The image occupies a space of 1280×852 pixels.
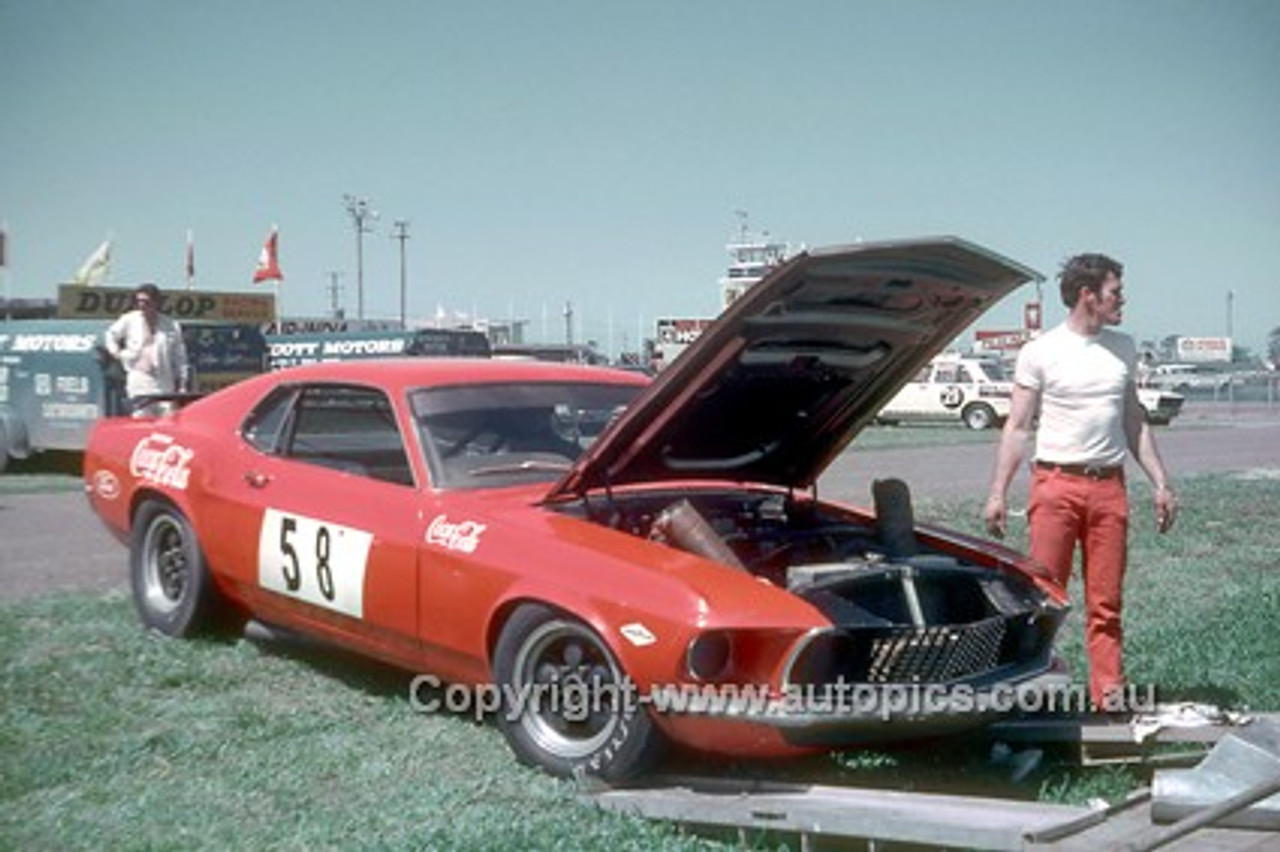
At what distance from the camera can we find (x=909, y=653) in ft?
12.6

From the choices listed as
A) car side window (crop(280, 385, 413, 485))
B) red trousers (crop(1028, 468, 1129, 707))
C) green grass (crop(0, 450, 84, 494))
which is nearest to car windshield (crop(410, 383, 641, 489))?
car side window (crop(280, 385, 413, 485))

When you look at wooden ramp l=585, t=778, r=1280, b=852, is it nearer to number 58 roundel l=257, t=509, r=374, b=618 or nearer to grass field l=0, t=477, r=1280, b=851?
grass field l=0, t=477, r=1280, b=851

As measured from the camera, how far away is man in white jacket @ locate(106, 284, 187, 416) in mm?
9758

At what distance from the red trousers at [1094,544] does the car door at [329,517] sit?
7.24 ft

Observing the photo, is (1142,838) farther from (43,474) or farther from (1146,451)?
(43,474)

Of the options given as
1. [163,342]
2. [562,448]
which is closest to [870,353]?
[562,448]

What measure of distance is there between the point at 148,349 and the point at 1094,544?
7.25 m

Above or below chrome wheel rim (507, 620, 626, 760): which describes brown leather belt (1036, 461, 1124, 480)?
above

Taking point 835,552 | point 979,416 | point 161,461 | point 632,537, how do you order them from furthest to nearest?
point 979,416 < point 161,461 < point 835,552 < point 632,537

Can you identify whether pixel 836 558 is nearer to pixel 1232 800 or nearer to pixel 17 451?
pixel 1232 800

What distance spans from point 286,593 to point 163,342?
5.46 meters

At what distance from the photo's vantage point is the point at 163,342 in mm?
9836

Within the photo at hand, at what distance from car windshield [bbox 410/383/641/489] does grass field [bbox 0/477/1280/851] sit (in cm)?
88

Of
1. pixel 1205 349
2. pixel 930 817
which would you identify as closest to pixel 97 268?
pixel 930 817
